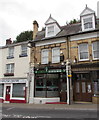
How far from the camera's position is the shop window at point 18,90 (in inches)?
661

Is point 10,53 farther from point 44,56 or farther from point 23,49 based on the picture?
point 44,56

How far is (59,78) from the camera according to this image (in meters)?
15.5

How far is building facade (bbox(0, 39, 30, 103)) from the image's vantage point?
16.8 metres

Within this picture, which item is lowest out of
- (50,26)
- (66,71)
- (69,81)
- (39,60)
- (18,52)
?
(69,81)

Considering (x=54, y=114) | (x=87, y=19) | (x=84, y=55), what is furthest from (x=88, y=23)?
(x=54, y=114)

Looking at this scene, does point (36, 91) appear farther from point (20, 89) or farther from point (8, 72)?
point (8, 72)

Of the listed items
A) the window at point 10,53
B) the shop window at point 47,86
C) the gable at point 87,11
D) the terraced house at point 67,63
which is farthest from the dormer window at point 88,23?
the window at point 10,53

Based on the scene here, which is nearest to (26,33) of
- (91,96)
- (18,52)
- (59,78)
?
(18,52)

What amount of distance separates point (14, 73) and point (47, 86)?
186 inches

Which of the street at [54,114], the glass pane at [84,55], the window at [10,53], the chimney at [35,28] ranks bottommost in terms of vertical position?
the street at [54,114]

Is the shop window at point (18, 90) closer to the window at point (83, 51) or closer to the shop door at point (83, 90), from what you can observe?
the shop door at point (83, 90)

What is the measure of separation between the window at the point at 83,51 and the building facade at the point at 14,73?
6.19 m

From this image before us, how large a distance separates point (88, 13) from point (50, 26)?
175 inches

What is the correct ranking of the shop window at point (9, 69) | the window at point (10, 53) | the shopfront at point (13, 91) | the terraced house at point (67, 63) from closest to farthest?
1. the terraced house at point (67, 63)
2. the shopfront at point (13, 91)
3. the shop window at point (9, 69)
4. the window at point (10, 53)
